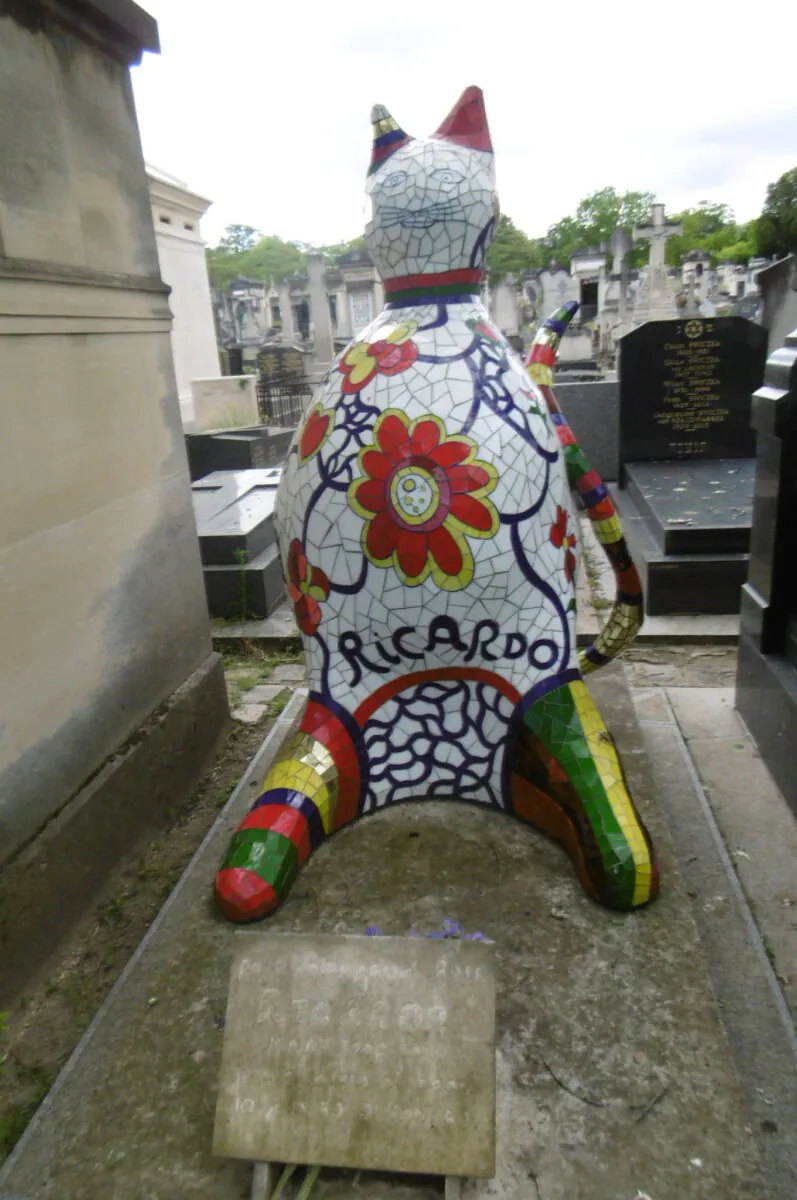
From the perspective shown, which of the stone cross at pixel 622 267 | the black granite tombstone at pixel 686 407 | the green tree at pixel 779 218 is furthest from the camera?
the green tree at pixel 779 218

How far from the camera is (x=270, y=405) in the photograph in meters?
13.9

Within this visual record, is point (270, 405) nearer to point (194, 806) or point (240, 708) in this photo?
point (240, 708)

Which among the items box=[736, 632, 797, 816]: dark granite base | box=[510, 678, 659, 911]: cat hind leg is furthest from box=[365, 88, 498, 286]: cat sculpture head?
box=[736, 632, 797, 816]: dark granite base

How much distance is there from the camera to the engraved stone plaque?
149 cm

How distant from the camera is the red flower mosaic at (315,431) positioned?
2.35 meters

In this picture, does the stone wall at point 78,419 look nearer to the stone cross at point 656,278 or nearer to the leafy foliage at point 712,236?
the stone cross at point 656,278

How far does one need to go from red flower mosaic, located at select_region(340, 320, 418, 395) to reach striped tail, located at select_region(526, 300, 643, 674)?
48cm

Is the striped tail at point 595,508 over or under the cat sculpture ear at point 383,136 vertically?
under

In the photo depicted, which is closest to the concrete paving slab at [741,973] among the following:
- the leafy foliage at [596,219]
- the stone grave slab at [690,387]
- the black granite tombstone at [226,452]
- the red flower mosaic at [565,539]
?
the red flower mosaic at [565,539]

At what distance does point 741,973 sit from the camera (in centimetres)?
228

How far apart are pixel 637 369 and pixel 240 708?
4.45 meters

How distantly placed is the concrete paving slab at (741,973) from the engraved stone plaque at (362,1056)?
2.46ft

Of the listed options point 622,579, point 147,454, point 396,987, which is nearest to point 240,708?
point 147,454

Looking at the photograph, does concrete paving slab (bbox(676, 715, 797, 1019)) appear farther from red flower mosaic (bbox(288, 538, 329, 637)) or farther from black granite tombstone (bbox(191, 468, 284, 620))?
black granite tombstone (bbox(191, 468, 284, 620))
